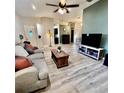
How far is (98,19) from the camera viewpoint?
5.57 meters

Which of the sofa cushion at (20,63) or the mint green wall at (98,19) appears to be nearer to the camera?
the sofa cushion at (20,63)

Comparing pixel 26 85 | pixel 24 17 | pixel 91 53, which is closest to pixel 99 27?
pixel 91 53

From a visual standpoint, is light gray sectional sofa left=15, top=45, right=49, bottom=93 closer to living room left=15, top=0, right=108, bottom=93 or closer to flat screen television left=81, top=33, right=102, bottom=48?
living room left=15, top=0, right=108, bottom=93

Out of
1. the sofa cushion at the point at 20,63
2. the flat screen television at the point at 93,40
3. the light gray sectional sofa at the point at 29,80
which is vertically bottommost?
the light gray sectional sofa at the point at 29,80

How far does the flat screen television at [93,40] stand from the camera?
5045 mm

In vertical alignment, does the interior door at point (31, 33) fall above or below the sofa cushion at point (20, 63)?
above

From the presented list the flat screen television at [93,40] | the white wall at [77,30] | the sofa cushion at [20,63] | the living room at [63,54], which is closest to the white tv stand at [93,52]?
the living room at [63,54]

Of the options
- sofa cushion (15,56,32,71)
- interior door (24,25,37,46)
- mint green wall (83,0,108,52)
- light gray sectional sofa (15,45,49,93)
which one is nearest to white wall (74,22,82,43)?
interior door (24,25,37,46)

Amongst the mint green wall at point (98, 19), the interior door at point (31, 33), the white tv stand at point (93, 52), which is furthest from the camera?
the interior door at point (31, 33)

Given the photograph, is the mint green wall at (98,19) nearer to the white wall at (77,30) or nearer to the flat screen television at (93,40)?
the flat screen television at (93,40)

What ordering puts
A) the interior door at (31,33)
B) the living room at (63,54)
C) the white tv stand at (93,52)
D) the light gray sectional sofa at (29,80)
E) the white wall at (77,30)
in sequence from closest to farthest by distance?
the light gray sectional sofa at (29,80), the living room at (63,54), the white tv stand at (93,52), the interior door at (31,33), the white wall at (77,30)
